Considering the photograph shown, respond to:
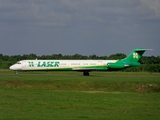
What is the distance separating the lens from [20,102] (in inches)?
1277

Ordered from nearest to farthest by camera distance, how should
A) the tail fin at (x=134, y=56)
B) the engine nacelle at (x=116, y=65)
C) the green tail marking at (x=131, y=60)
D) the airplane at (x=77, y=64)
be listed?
the airplane at (x=77, y=64) < the engine nacelle at (x=116, y=65) < the green tail marking at (x=131, y=60) < the tail fin at (x=134, y=56)

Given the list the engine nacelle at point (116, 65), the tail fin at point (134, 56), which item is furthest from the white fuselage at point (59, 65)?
the tail fin at point (134, 56)

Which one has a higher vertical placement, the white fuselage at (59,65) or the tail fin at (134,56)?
the tail fin at (134,56)

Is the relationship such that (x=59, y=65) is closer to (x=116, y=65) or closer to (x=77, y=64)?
(x=77, y=64)

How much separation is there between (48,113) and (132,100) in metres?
11.4

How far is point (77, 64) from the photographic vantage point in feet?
261

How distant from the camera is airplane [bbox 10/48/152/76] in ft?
253

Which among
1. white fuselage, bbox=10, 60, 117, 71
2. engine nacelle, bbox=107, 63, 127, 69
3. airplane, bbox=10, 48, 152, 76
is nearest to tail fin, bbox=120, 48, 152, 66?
airplane, bbox=10, 48, 152, 76

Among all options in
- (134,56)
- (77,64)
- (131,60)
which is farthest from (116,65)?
(77,64)

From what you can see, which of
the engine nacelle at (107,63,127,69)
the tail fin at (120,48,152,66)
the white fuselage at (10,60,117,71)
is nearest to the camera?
the white fuselage at (10,60,117,71)

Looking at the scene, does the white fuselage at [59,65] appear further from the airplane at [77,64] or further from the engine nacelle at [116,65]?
the engine nacelle at [116,65]

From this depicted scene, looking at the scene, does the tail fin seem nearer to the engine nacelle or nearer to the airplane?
the airplane

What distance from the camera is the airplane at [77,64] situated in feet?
253

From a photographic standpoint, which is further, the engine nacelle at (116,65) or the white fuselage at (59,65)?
the engine nacelle at (116,65)
